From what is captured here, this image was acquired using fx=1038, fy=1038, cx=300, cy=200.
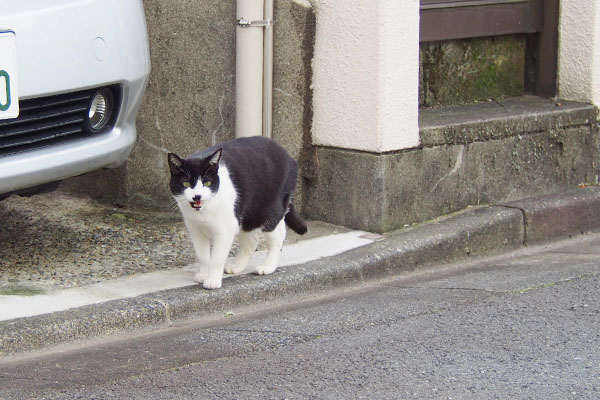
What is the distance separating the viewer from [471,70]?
6.48m

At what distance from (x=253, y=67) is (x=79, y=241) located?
1261mm

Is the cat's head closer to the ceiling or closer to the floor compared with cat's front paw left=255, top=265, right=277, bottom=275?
closer to the ceiling

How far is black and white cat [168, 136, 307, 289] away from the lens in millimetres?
4355

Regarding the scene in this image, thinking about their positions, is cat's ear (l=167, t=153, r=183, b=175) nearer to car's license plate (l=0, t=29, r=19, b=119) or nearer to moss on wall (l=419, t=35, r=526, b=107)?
car's license plate (l=0, t=29, r=19, b=119)

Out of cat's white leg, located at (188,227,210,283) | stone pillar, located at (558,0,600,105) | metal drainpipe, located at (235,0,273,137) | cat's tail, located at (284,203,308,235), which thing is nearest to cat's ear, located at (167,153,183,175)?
cat's white leg, located at (188,227,210,283)

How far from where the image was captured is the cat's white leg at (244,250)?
479 centimetres

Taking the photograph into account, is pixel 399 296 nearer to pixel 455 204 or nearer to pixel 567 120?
pixel 455 204

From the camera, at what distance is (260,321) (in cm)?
429

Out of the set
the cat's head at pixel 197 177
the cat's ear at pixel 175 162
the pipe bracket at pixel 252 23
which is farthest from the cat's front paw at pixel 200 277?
the pipe bracket at pixel 252 23

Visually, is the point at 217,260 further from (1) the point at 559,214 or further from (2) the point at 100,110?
(1) the point at 559,214

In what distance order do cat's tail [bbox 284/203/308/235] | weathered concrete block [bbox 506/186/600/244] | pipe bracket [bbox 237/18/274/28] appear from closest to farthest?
1. cat's tail [bbox 284/203/308/235]
2. pipe bracket [bbox 237/18/274/28]
3. weathered concrete block [bbox 506/186/600/244]

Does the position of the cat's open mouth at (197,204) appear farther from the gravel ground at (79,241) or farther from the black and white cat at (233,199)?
the gravel ground at (79,241)

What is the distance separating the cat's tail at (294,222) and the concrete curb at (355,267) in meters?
0.20

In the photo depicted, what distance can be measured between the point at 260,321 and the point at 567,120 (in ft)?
9.19
